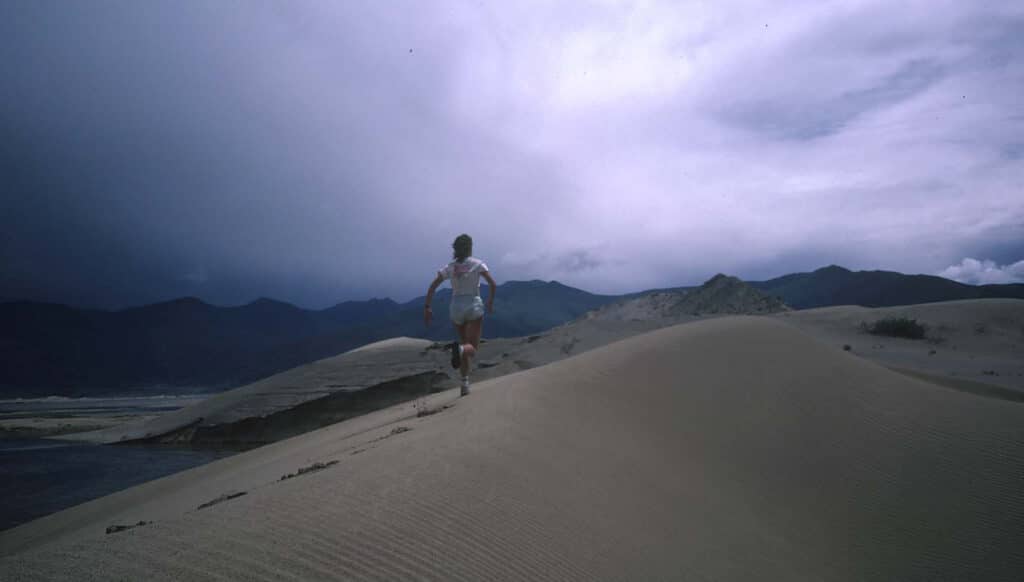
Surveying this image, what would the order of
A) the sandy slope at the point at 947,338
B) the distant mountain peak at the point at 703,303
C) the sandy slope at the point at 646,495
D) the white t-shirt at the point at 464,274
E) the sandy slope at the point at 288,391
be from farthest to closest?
1. the distant mountain peak at the point at 703,303
2. the sandy slope at the point at 288,391
3. the sandy slope at the point at 947,338
4. the white t-shirt at the point at 464,274
5. the sandy slope at the point at 646,495

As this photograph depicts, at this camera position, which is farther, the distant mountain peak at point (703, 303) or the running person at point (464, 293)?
the distant mountain peak at point (703, 303)

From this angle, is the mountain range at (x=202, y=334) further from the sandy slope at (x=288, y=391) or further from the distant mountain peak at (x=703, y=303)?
the sandy slope at (x=288, y=391)

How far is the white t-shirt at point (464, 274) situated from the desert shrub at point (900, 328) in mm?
13693

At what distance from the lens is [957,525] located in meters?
3.02

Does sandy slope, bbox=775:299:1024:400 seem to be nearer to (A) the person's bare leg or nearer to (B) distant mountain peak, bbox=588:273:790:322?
(B) distant mountain peak, bbox=588:273:790:322

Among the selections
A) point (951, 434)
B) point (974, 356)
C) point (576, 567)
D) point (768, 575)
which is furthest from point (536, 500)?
point (974, 356)

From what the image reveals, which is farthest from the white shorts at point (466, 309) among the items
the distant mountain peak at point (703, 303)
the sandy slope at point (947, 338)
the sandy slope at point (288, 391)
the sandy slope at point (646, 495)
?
the distant mountain peak at point (703, 303)

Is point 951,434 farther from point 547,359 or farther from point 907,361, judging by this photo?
point 547,359

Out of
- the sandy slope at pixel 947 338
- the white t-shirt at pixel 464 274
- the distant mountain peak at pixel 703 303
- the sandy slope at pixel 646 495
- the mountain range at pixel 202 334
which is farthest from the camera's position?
the mountain range at pixel 202 334

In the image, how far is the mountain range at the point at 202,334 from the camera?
3962 centimetres

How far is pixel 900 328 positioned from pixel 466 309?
13.9 metres

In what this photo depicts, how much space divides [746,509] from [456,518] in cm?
195

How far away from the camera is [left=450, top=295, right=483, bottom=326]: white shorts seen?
19.2ft

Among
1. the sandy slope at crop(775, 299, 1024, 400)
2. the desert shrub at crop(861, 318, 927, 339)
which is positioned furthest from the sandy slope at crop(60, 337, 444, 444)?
the desert shrub at crop(861, 318, 927, 339)
